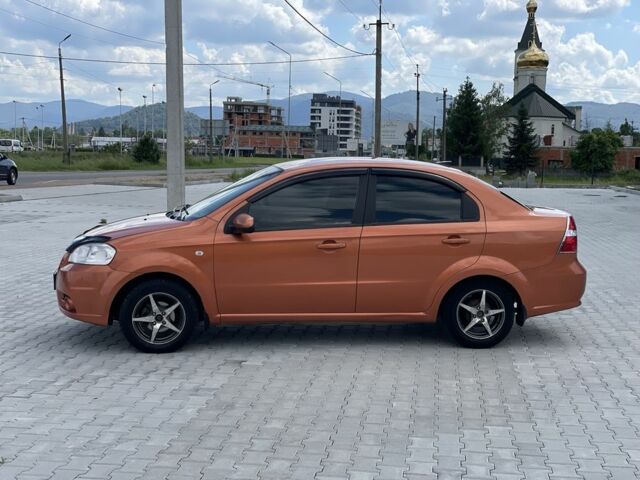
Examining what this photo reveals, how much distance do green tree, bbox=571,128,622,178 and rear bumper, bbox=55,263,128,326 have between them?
7976 centimetres

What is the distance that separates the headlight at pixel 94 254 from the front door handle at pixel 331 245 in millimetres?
1773

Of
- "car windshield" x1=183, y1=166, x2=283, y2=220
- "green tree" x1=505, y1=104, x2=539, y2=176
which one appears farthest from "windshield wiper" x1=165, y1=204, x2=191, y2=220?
"green tree" x1=505, y1=104, x2=539, y2=176

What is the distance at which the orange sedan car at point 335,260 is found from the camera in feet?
21.2

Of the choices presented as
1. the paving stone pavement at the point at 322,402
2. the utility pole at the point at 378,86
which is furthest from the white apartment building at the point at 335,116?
the paving stone pavement at the point at 322,402

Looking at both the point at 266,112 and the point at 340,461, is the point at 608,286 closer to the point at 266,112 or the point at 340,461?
the point at 340,461

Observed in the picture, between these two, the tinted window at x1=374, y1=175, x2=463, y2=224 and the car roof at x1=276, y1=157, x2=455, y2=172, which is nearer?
the tinted window at x1=374, y1=175, x2=463, y2=224

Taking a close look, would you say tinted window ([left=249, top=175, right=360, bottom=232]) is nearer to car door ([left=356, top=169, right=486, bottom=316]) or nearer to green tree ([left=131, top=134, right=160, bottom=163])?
car door ([left=356, top=169, right=486, bottom=316])

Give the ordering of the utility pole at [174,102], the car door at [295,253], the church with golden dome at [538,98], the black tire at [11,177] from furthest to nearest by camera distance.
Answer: the church with golden dome at [538,98] < the black tire at [11,177] < the utility pole at [174,102] < the car door at [295,253]

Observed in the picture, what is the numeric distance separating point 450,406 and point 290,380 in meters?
1.29

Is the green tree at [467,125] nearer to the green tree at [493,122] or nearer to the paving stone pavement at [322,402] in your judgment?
the green tree at [493,122]

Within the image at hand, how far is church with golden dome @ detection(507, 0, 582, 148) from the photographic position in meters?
106

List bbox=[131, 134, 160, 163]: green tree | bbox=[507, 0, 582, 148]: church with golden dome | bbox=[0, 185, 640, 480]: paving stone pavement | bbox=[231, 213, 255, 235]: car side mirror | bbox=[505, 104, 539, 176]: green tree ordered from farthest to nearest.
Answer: bbox=[507, 0, 582, 148]: church with golden dome → bbox=[505, 104, 539, 176]: green tree → bbox=[131, 134, 160, 163]: green tree → bbox=[231, 213, 255, 235]: car side mirror → bbox=[0, 185, 640, 480]: paving stone pavement

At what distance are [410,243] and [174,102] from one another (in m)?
6.50

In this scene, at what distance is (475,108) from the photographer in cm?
8744
